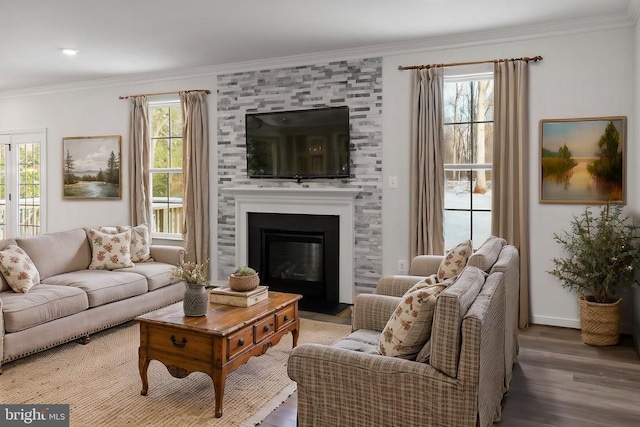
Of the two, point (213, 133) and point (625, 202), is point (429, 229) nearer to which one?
point (625, 202)

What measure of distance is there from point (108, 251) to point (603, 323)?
171 inches

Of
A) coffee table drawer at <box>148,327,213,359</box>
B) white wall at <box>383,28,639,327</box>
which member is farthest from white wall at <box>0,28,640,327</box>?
coffee table drawer at <box>148,327,213,359</box>

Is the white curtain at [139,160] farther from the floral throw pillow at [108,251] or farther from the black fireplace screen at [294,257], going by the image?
the black fireplace screen at [294,257]

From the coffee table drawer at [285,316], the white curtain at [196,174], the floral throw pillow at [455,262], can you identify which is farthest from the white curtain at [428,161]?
the white curtain at [196,174]

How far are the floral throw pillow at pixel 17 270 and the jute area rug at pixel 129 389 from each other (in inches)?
21.5

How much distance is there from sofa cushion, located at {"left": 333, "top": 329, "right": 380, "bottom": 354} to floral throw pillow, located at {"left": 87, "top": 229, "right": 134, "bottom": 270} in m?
2.76

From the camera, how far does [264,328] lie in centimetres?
316

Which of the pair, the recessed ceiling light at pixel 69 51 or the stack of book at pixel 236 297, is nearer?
the stack of book at pixel 236 297

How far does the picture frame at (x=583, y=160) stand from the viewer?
4129mm

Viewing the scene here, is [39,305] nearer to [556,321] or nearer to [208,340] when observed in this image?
[208,340]

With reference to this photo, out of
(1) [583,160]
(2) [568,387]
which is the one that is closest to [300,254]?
(1) [583,160]

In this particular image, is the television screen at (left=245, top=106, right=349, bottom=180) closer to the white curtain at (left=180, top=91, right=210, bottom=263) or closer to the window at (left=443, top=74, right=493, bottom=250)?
the white curtain at (left=180, top=91, right=210, bottom=263)

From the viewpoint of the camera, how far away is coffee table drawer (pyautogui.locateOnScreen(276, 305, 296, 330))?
132 inches

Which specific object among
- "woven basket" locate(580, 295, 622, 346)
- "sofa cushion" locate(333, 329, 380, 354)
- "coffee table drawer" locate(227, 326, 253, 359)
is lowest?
"woven basket" locate(580, 295, 622, 346)
